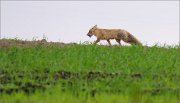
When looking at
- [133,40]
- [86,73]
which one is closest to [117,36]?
[133,40]

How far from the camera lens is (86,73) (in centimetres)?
1367

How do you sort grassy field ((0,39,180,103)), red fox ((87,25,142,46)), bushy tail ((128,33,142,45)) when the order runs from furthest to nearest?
red fox ((87,25,142,46))
bushy tail ((128,33,142,45))
grassy field ((0,39,180,103))

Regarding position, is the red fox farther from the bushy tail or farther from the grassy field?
the grassy field

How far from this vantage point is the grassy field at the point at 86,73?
11.1 meters

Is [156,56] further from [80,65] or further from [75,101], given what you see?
[75,101]

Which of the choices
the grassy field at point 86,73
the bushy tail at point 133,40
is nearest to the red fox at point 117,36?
the bushy tail at point 133,40

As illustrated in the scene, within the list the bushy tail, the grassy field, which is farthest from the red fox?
the grassy field

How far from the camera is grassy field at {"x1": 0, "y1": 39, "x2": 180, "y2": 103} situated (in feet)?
36.3

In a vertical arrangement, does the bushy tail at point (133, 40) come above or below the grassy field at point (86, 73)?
above

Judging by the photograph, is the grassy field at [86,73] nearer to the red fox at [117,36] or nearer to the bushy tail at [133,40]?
the bushy tail at [133,40]

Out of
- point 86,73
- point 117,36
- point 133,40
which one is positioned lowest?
point 86,73

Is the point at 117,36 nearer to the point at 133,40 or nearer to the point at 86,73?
the point at 133,40

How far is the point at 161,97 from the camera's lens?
11.3 meters

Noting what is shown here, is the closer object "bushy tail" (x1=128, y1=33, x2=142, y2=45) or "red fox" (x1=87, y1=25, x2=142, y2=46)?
"bushy tail" (x1=128, y1=33, x2=142, y2=45)
